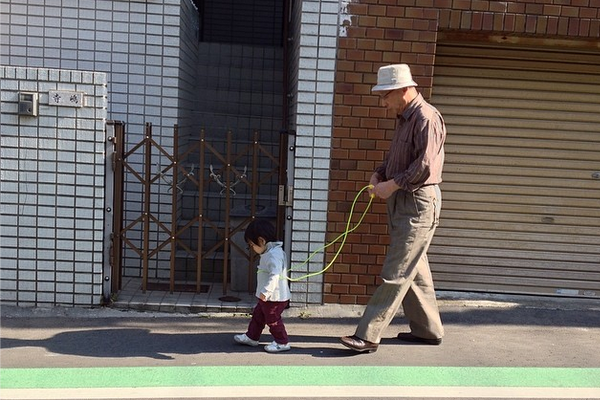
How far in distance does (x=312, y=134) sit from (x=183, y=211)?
210cm

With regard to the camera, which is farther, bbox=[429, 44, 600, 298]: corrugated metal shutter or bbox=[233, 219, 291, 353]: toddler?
bbox=[429, 44, 600, 298]: corrugated metal shutter

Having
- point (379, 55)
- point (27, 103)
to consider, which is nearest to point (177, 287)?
point (27, 103)

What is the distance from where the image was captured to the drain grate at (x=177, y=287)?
613 cm

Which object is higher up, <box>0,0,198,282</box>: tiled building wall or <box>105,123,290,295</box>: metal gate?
A: <box>0,0,198,282</box>: tiled building wall

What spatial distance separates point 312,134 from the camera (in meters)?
5.64

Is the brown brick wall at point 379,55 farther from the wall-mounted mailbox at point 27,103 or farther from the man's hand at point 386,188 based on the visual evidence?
the wall-mounted mailbox at point 27,103

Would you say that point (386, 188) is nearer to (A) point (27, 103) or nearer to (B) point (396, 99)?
(B) point (396, 99)

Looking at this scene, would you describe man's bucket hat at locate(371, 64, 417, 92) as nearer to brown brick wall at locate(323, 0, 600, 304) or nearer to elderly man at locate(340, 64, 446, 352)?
elderly man at locate(340, 64, 446, 352)

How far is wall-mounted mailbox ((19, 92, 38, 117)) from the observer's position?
17.3 ft

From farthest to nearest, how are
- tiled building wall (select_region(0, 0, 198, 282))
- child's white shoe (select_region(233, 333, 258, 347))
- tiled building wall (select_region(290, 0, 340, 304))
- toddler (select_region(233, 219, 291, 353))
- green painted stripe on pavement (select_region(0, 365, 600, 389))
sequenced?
tiled building wall (select_region(0, 0, 198, 282))
tiled building wall (select_region(290, 0, 340, 304))
child's white shoe (select_region(233, 333, 258, 347))
toddler (select_region(233, 219, 291, 353))
green painted stripe on pavement (select_region(0, 365, 600, 389))

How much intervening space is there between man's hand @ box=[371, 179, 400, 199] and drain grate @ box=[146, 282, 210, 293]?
237 cm

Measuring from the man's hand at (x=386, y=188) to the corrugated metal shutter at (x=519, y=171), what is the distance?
1751 millimetres

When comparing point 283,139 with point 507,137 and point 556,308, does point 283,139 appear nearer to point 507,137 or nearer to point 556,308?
point 507,137

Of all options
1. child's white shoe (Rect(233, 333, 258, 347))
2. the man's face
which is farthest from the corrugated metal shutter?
child's white shoe (Rect(233, 333, 258, 347))
